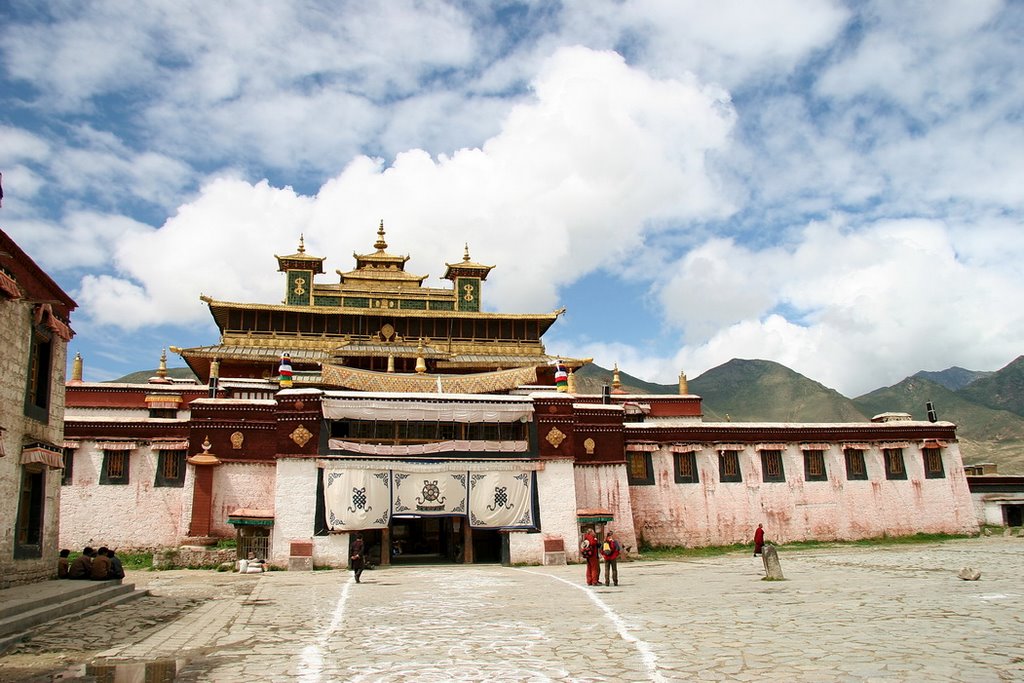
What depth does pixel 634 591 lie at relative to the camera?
664 inches

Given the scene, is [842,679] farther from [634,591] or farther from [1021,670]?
[634,591]

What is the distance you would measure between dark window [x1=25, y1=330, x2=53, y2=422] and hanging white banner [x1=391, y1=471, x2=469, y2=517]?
34.2 feet

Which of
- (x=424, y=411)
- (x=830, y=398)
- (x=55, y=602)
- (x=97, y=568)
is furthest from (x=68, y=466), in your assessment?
(x=830, y=398)

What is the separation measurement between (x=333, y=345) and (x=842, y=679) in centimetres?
3793

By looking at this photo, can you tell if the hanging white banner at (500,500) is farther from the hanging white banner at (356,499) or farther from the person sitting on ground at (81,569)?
the person sitting on ground at (81,569)

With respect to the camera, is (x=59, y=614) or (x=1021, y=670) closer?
(x=1021, y=670)

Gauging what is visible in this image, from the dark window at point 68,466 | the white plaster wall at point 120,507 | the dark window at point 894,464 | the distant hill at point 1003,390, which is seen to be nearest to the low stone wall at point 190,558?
the white plaster wall at point 120,507

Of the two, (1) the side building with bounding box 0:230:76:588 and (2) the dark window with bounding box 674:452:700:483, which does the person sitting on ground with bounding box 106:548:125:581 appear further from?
(2) the dark window with bounding box 674:452:700:483

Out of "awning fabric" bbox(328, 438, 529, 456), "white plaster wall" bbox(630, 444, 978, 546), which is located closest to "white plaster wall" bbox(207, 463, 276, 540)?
"awning fabric" bbox(328, 438, 529, 456)

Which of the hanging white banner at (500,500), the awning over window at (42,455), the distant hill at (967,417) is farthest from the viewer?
the distant hill at (967,417)

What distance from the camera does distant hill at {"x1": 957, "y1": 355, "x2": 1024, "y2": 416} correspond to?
98750mm

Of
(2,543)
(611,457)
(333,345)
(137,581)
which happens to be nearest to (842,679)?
(2,543)

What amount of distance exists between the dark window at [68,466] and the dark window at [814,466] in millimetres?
25957

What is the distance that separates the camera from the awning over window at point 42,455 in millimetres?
16625
